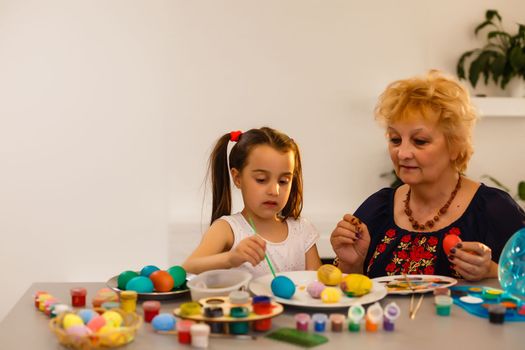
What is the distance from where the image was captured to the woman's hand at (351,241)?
6.53 feet

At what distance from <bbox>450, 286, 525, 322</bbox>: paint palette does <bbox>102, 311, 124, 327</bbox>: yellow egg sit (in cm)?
71

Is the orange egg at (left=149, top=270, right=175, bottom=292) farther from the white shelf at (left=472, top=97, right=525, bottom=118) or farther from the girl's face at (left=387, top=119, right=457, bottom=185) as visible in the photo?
the white shelf at (left=472, top=97, right=525, bottom=118)

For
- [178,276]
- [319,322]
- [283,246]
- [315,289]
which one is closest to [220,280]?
[178,276]

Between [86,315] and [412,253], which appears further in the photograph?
[412,253]

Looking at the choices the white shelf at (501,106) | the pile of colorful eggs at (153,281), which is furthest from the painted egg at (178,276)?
the white shelf at (501,106)

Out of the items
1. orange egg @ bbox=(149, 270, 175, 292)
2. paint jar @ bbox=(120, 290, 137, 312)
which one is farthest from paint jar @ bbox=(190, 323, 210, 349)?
orange egg @ bbox=(149, 270, 175, 292)

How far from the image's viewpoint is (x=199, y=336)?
1.31 meters

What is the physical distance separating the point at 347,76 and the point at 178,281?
2.91 m

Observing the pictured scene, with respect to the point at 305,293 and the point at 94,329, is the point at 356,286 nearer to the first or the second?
the point at 305,293

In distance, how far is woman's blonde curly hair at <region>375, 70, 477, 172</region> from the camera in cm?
210

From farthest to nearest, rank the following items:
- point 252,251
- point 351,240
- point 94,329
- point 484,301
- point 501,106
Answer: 1. point 501,106
2. point 351,240
3. point 252,251
4. point 484,301
5. point 94,329

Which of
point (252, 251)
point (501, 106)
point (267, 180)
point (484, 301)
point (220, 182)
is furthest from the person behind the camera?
point (501, 106)

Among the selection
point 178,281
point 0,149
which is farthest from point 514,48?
point 178,281

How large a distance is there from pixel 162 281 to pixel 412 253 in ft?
2.59
